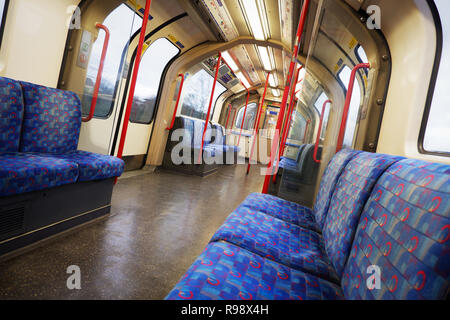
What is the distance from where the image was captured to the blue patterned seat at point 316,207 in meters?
1.74

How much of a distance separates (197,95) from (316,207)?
5.99m

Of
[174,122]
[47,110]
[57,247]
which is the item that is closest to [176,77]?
[174,122]

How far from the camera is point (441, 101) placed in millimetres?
1530

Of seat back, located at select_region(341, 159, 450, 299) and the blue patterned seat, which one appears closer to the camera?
seat back, located at select_region(341, 159, 450, 299)

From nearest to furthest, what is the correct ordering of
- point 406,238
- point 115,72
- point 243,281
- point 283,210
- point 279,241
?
1. point 406,238
2. point 243,281
3. point 279,241
4. point 283,210
5. point 115,72

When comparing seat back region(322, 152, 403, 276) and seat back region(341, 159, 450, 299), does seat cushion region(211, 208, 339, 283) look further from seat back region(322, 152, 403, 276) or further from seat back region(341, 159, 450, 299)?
seat back region(341, 159, 450, 299)

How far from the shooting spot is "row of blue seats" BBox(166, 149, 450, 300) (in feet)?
2.12

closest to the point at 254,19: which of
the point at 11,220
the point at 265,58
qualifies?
the point at 265,58

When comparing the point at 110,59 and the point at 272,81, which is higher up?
the point at 272,81

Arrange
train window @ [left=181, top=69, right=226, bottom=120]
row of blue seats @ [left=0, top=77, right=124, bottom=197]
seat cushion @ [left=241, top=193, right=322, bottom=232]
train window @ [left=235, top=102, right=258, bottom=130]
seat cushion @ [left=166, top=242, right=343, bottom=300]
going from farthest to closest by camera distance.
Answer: train window @ [left=235, top=102, right=258, bottom=130], train window @ [left=181, top=69, right=226, bottom=120], seat cushion @ [left=241, top=193, right=322, bottom=232], row of blue seats @ [left=0, top=77, right=124, bottom=197], seat cushion @ [left=166, top=242, right=343, bottom=300]

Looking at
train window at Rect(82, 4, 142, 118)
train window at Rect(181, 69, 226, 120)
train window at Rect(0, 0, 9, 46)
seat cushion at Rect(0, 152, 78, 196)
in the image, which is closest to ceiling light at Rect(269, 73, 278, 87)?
train window at Rect(181, 69, 226, 120)

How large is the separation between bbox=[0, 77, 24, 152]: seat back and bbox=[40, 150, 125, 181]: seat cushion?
0.23 meters

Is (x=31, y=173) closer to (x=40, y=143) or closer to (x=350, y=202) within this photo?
(x=40, y=143)
